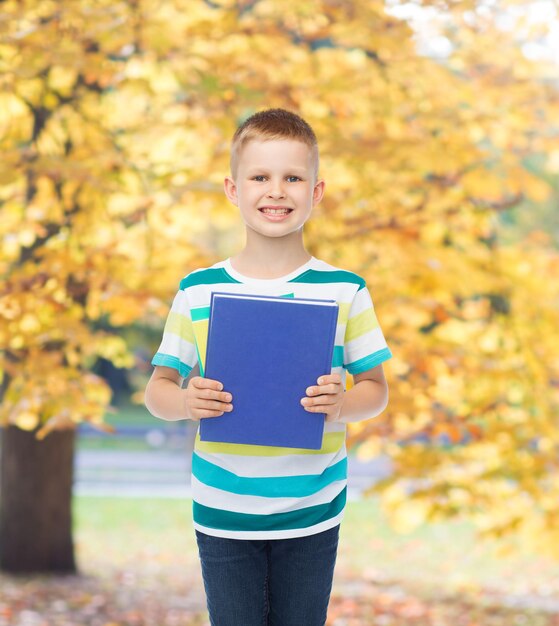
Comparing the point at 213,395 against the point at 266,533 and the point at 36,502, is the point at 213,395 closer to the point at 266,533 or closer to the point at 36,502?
the point at 266,533

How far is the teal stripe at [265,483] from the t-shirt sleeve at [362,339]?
0.25 metres

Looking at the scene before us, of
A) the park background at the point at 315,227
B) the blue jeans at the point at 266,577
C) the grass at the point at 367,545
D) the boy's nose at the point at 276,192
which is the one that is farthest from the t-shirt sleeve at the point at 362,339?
the grass at the point at 367,545

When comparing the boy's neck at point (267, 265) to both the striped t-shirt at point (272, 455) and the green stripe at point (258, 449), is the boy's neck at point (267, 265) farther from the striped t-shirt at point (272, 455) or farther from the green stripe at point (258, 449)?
the green stripe at point (258, 449)

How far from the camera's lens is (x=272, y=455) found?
6.48 feet

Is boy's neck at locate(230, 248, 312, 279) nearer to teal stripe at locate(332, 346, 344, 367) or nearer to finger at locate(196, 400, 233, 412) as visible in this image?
teal stripe at locate(332, 346, 344, 367)

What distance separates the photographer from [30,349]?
15.5 feet

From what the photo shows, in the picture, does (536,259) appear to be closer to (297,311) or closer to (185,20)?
(185,20)

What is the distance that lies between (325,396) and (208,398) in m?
0.23

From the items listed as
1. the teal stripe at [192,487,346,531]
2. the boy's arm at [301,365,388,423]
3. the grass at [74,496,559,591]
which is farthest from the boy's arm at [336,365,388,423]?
the grass at [74,496,559,591]

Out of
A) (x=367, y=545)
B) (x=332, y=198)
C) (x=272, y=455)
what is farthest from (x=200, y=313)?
(x=367, y=545)

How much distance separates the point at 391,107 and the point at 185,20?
1.35 meters

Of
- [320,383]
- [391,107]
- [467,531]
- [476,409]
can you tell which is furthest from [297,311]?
[467,531]

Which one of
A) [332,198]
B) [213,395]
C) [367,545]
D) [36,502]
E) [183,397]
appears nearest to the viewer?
[213,395]

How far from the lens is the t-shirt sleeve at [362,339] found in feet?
6.70
